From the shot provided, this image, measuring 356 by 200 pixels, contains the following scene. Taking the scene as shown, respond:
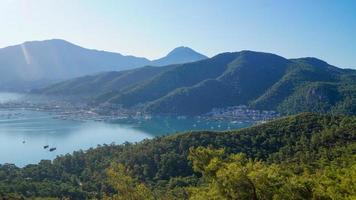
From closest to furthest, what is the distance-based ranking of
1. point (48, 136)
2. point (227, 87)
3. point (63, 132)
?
point (48, 136)
point (63, 132)
point (227, 87)

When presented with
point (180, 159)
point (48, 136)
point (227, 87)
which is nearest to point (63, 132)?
point (48, 136)

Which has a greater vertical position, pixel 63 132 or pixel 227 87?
pixel 227 87

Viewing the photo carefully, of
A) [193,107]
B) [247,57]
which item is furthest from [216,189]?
[247,57]

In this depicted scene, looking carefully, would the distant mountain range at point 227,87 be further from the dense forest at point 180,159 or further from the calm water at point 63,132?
the dense forest at point 180,159

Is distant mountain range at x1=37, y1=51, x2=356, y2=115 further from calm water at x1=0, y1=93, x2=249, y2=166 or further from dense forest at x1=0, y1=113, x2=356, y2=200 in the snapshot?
dense forest at x1=0, y1=113, x2=356, y2=200

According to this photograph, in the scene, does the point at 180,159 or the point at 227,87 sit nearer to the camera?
the point at 180,159

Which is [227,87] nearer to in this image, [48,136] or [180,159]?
[48,136]

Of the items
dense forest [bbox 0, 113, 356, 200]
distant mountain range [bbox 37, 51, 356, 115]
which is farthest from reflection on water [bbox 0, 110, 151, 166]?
distant mountain range [bbox 37, 51, 356, 115]

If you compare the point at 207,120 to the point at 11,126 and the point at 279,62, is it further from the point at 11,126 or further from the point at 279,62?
the point at 279,62

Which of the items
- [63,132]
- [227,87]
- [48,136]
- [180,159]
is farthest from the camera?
[227,87]
